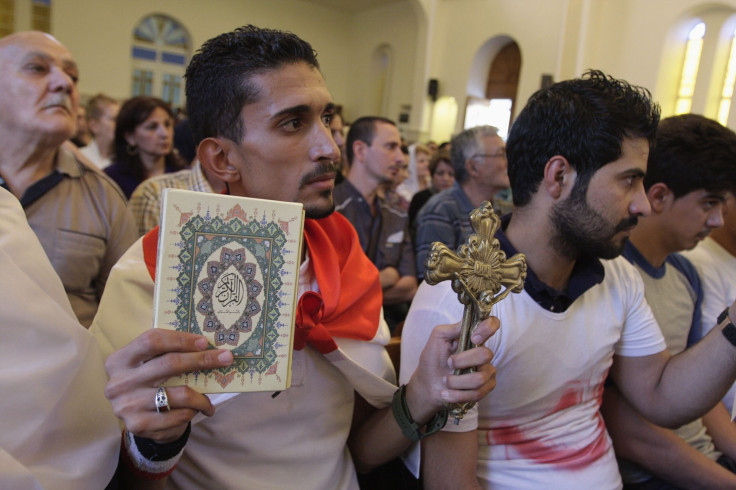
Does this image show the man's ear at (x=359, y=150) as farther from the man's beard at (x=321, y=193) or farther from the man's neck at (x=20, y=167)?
the man's beard at (x=321, y=193)

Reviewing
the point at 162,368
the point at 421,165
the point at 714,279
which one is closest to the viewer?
the point at 162,368

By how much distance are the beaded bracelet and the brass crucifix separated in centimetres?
19

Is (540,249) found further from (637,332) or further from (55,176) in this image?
(55,176)

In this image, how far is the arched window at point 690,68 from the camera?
9.55m

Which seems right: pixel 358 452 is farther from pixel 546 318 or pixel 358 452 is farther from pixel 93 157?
pixel 93 157

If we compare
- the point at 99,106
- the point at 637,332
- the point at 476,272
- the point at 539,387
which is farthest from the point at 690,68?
the point at 476,272

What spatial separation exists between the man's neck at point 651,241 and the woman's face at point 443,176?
4043 millimetres

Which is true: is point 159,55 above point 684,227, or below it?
above

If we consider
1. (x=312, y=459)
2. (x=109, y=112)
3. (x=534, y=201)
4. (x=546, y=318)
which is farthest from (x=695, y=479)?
(x=109, y=112)

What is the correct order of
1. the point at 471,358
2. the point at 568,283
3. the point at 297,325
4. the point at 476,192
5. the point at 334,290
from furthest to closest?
the point at 476,192
the point at 568,283
the point at 334,290
the point at 297,325
the point at 471,358

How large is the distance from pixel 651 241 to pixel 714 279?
0.47m

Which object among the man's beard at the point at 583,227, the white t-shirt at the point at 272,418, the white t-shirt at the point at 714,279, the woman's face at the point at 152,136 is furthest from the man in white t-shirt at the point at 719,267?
the woman's face at the point at 152,136

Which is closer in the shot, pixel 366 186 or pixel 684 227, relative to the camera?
pixel 684 227

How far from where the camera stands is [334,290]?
1.42 m
